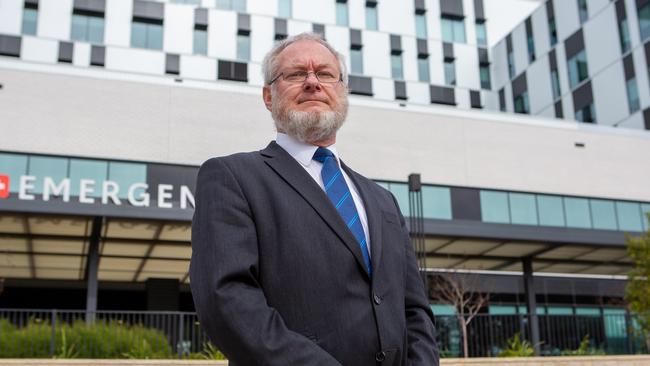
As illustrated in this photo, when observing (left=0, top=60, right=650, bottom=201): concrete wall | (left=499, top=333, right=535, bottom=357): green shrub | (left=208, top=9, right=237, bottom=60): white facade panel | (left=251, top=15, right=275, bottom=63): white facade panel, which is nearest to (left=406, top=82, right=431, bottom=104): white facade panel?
(left=251, top=15, right=275, bottom=63): white facade panel

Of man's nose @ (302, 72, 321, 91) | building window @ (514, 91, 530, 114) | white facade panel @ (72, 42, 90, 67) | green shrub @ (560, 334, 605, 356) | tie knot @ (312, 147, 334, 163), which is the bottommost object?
green shrub @ (560, 334, 605, 356)

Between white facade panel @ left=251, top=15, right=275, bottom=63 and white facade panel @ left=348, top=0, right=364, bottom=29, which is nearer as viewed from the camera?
white facade panel @ left=251, top=15, right=275, bottom=63

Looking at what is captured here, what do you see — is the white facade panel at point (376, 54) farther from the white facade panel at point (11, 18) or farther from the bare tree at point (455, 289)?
the white facade panel at point (11, 18)

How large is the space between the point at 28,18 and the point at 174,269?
16038 mm

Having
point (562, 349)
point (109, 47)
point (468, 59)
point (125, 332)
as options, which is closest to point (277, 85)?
point (125, 332)

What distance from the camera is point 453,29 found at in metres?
40.2

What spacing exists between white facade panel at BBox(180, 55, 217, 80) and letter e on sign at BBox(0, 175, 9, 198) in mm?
16991

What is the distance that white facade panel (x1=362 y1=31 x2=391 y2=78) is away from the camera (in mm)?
37812

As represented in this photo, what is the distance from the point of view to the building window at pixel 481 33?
4081cm

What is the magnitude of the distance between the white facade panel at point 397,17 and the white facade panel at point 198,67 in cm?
970

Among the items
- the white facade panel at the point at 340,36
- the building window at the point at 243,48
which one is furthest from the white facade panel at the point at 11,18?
the white facade panel at the point at 340,36

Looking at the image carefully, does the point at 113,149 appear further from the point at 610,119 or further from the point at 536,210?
the point at 610,119

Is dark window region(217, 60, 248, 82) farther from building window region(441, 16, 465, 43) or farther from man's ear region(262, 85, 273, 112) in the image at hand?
man's ear region(262, 85, 273, 112)

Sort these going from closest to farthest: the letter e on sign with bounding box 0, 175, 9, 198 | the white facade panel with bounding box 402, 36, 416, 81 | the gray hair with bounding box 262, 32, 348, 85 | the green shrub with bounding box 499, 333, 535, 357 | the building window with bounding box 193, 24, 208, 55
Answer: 1. the gray hair with bounding box 262, 32, 348, 85
2. the green shrub with bounding box 499, 333, 535, 357
3. the letter e on sign with bounding box 0, 175, 9, 198
4. the building window with bounding box 193, 24, 208, 55
5. the white facade panel with bounding box 402, 36, 416, 81
